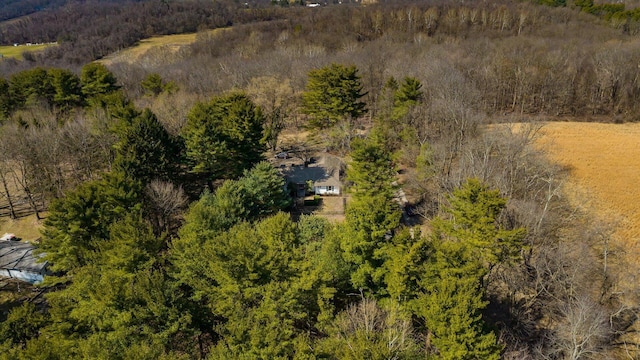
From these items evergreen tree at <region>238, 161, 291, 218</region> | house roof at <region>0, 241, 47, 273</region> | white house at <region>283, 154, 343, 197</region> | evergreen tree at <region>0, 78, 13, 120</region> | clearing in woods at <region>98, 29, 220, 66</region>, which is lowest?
white house at <region>283, 154, 343, 197</region>

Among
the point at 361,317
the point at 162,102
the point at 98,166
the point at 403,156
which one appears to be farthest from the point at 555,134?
the point at 98,166

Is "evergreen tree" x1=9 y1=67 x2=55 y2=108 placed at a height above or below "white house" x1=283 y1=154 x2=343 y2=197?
above

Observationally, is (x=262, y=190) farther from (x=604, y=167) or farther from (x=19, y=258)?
(x=604, y=167)

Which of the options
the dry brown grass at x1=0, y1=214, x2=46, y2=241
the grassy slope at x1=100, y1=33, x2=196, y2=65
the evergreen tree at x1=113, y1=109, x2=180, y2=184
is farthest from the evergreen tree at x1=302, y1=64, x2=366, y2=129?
the grassy slope at x1=100, y1=33, x2=196, y2=65

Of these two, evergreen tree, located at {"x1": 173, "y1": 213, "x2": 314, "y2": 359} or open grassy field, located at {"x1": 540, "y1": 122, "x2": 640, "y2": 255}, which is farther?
open grassy field, located at {"x1": 540, "y1": 122, "x2": 640, "y2": 255}

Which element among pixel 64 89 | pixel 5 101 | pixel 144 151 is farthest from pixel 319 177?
pixel 5 101

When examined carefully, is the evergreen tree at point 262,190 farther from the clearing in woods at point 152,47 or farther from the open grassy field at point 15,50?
the open grassy field at point 15,50

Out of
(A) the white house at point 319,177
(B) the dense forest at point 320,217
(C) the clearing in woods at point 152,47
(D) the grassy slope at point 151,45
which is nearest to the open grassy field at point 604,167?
(B) the dense forest at point 320,217

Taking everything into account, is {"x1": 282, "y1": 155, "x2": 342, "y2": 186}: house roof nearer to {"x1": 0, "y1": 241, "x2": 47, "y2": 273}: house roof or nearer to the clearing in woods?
{"x1": 0, "y1": 241, "x2": 47, "y2": 273}: house roof
